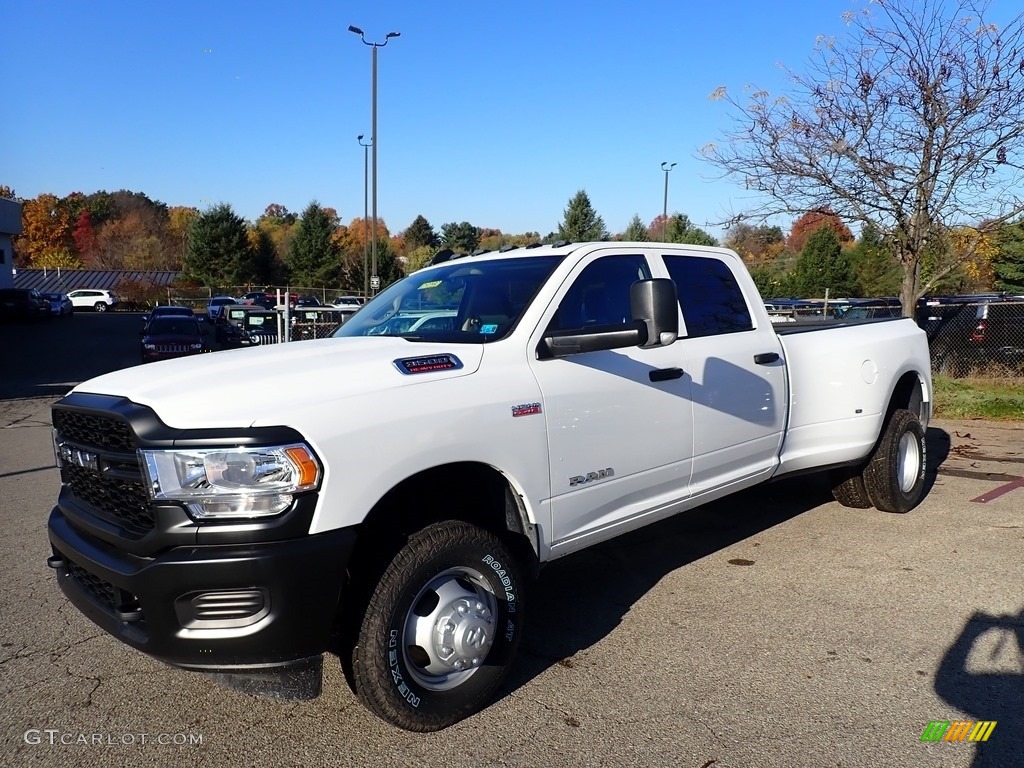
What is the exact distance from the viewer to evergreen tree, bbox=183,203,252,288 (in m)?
63.7

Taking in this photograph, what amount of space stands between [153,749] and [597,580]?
2590 mm

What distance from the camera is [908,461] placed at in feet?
20.5

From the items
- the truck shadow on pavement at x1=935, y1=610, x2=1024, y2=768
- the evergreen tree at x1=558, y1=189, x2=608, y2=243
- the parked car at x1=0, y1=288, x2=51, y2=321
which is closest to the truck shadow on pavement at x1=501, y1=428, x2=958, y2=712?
the truck shadow on pavement at x1=935, y1=610, x2=1024, y2=768

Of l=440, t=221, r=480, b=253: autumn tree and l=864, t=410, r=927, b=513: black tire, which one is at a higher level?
l=440, t=221, r=480, b=253: autumn tree

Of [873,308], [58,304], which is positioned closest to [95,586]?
[873,308]

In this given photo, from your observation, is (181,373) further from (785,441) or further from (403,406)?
(785,441)

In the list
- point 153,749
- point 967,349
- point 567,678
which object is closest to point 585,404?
point 567,678

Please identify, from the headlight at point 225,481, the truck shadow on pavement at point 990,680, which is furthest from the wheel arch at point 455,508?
the truck shadow on pavement at point 990,680

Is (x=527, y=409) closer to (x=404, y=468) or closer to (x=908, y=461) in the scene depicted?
(x=404, y=468)

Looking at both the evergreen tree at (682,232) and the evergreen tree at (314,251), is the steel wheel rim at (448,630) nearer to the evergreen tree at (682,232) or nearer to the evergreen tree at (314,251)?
the evergreen tree at (682,232)

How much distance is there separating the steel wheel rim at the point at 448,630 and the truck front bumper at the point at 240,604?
0.38 metres

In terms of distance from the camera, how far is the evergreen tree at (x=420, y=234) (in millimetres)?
100125

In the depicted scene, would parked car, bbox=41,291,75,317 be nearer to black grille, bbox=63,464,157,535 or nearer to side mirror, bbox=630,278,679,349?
black grille, bbox=63,464,157,535

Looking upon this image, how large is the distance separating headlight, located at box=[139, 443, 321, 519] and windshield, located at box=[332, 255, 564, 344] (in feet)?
4.04
